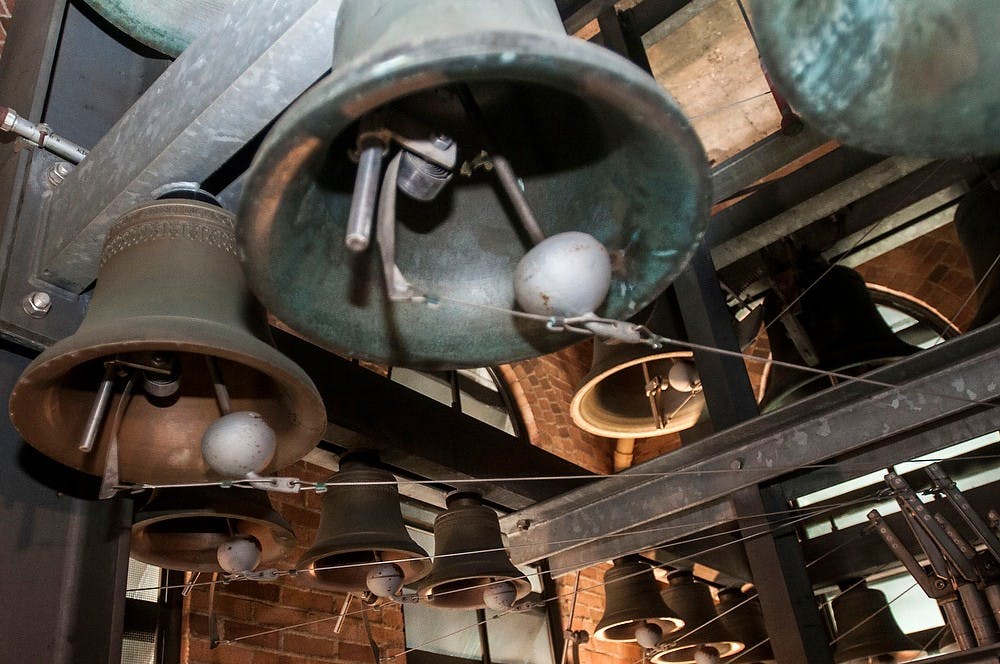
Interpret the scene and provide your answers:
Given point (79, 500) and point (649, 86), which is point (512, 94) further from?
point (79, 500)

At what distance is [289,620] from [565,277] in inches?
102

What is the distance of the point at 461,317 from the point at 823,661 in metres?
1.30

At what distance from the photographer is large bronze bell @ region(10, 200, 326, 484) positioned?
123 cm

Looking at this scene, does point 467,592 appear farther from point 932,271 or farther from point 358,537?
point 932,271

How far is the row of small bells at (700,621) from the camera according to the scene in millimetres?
3035

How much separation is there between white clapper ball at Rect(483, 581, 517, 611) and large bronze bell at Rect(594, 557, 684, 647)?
677 mm

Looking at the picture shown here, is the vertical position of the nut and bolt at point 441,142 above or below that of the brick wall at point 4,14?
below

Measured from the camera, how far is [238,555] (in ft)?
5.78

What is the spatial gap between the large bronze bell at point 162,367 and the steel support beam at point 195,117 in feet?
0.23

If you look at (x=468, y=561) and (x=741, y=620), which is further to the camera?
(x=741, y=620)

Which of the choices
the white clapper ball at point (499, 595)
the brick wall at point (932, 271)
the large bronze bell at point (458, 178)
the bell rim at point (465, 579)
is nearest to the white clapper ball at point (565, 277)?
the large bronze bell at point (458, 178)

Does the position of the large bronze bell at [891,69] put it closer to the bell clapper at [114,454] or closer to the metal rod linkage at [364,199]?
the metal rod linkage at [364,199]

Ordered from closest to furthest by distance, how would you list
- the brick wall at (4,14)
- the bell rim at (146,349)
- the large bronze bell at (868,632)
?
the bell rim at (146,349) → the brick wall at (4,14) → the large bronze bell at (868,632)

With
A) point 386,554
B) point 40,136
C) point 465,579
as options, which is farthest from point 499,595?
point 40,136
